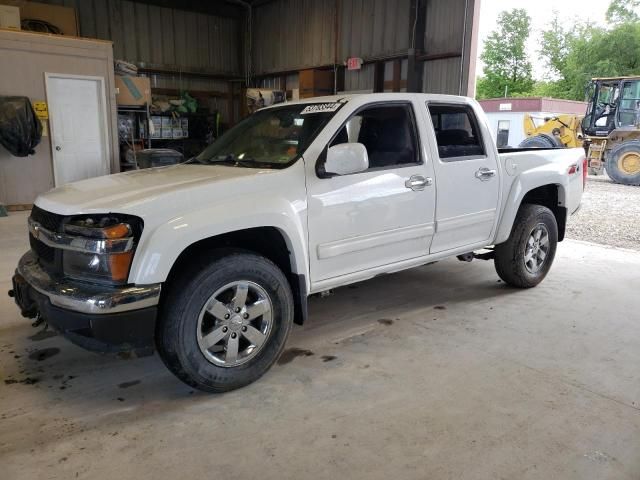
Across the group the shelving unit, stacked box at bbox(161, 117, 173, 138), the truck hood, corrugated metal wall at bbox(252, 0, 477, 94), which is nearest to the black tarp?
the shelving unit

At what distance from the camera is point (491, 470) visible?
2248 mm

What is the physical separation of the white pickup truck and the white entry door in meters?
6.73

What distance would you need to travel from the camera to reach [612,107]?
15.6 metres

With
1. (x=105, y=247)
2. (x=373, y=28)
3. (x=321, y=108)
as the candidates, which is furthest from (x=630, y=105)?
(x=105, y=247)

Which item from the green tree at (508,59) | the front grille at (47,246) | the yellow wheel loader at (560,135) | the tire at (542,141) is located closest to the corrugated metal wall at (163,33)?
the tire at (542,141)

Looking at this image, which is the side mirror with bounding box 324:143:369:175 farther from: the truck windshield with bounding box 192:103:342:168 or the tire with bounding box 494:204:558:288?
the tire with bounding box 494:204:558:288

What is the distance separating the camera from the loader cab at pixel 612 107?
49.8ft

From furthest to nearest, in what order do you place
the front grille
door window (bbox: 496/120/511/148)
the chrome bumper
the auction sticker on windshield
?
door window (bbox: 496/120/511/148) < the auction sticker on windshield < the front grille < the chrome bumper

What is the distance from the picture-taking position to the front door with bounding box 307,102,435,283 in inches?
123

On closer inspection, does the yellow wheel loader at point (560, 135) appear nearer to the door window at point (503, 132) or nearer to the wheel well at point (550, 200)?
the door window at point (503, 132)

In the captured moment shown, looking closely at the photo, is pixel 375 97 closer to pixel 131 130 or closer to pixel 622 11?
pixel 131 130

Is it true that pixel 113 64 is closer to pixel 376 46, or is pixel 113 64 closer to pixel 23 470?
pixel 376 46

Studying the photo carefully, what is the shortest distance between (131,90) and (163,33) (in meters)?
4.47

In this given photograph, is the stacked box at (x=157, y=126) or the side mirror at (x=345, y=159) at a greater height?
the stacked box at (x=157, y=126)
